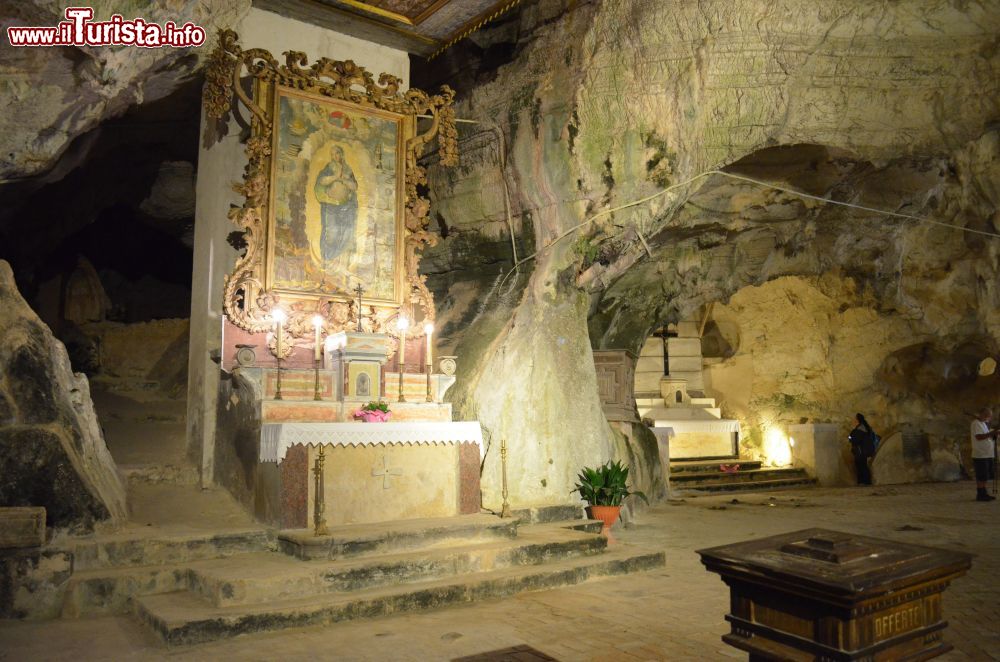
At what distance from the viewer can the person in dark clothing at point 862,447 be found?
15750 mm

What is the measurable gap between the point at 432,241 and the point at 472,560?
421cm

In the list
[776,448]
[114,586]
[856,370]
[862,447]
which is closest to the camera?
[114,586]

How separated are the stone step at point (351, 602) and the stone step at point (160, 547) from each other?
1.86 ft

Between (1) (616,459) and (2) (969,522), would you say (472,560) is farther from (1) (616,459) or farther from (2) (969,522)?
(2) (969,522)

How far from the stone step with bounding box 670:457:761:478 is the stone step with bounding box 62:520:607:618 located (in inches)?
368

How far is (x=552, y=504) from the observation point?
8789 mm

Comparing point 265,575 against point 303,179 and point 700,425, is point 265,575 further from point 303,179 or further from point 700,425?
point 700,425

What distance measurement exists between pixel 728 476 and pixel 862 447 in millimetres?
3090

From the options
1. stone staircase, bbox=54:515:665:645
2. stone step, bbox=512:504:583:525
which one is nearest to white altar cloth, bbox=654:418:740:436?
stone step, bbox=512:504:583:525

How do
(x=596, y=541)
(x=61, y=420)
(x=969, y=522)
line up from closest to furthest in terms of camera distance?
(x=61, y=420) < (x=596, y=541) < (x=969, y=522)

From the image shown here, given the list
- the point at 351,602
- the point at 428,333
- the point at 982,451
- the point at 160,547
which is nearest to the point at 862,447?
the point at 982,451

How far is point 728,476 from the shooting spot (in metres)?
15.4

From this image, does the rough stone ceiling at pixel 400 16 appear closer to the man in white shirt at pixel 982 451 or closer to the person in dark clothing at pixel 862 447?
the man in white shirt at pixel 982 451

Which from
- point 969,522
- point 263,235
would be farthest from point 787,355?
point 263,235
